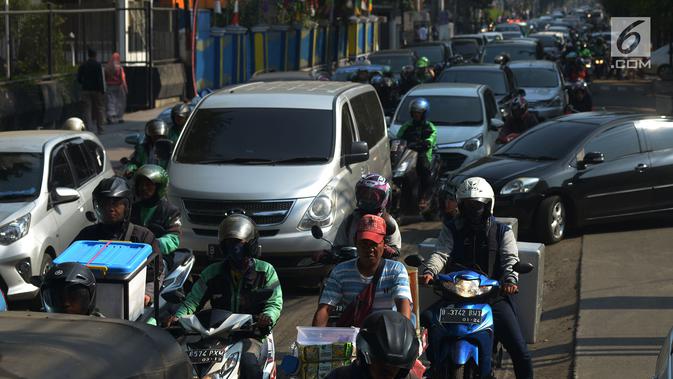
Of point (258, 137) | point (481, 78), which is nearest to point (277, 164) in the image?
point (258, 137)

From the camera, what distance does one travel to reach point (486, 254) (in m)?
7.78

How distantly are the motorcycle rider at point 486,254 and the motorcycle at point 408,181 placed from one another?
7251mm

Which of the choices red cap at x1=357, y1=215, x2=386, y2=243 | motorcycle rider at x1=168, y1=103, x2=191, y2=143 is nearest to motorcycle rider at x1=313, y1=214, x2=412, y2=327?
Answer: red cap at x1=357, y1=215, x2=386, y2=243

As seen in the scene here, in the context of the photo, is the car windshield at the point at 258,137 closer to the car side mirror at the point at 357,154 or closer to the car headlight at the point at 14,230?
the car side mirror at the point at 357,154

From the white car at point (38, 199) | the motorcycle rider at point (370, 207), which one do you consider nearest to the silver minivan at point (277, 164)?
the white car at point (38, 199)

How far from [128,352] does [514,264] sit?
336 centimetres

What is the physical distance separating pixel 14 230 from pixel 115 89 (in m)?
17.9

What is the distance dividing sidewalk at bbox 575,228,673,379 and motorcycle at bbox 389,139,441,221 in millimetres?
2334

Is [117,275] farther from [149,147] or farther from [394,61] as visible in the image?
[394,61]

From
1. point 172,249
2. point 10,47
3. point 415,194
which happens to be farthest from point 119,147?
point 172,249

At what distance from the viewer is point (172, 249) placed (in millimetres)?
8766

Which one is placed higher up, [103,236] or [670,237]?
[103,236]

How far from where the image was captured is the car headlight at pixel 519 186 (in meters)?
14.2

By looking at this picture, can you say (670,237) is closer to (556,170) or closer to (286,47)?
(556,170)
